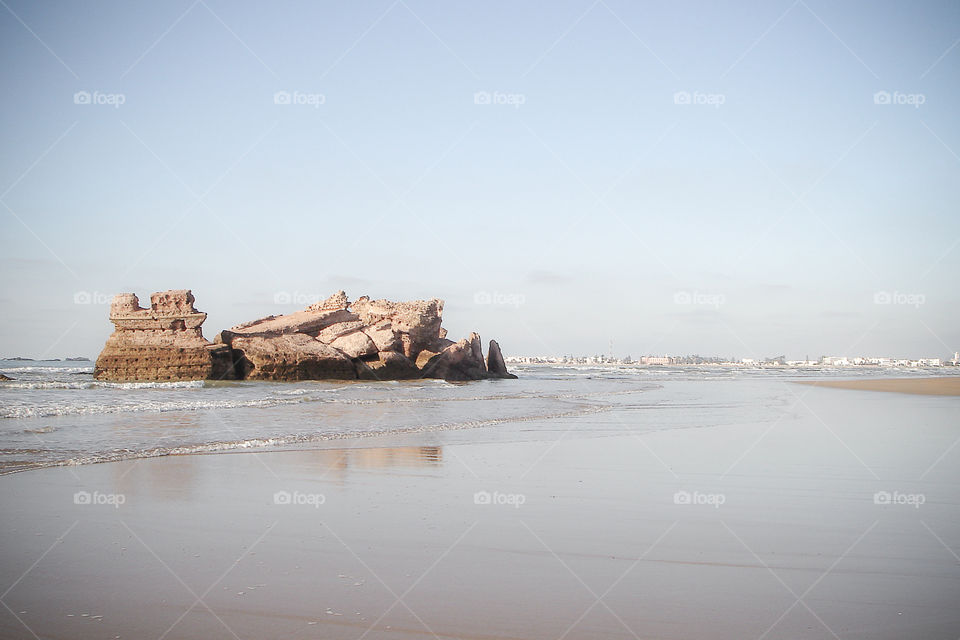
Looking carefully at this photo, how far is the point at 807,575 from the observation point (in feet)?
12.3

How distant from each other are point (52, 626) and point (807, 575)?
3.75 metres

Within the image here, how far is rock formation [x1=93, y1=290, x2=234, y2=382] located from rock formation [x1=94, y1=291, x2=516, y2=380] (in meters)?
0.04

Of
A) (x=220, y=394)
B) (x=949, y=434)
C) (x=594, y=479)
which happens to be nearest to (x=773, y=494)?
(x=594, y=479)

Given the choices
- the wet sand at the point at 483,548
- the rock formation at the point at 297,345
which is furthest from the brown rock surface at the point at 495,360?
the wet sand at the point at 483,548

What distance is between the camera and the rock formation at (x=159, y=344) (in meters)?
29.3

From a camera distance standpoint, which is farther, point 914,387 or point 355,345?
point 355,345

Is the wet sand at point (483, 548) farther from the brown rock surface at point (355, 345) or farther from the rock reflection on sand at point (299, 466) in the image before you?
the brown rock surface at point (355, 345)

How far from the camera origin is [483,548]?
14.1ft

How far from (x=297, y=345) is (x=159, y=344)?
19.7 ft

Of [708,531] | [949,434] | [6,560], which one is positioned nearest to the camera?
[6,560]

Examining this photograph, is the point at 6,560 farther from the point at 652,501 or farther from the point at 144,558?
the point at 652,501

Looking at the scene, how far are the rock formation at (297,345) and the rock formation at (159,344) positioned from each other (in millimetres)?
42

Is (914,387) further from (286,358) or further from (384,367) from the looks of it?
(286,358)

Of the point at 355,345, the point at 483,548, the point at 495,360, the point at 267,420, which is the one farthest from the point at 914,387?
the point at 483,548
